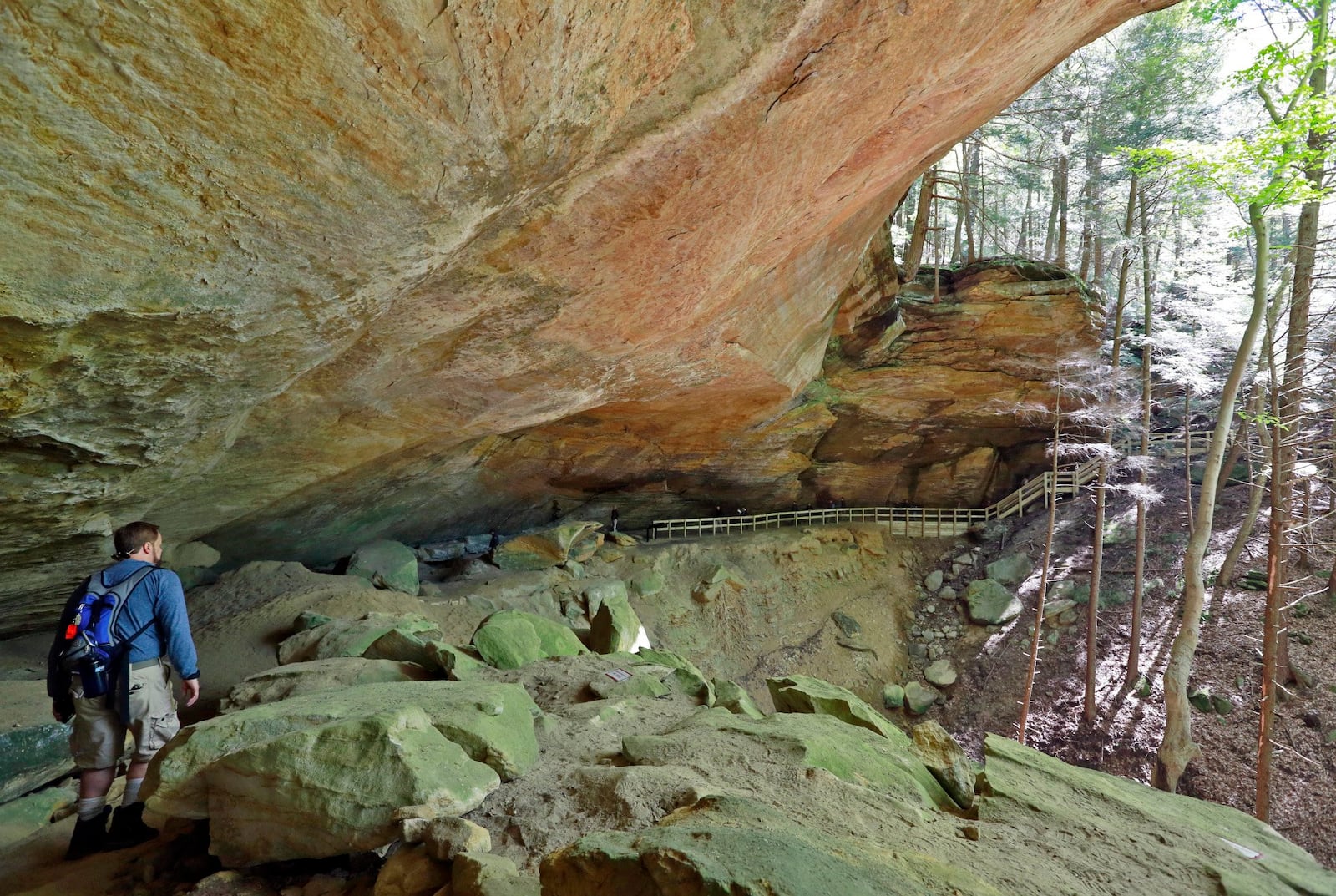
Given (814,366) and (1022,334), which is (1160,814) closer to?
(814,366)

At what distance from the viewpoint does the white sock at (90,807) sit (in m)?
3.71

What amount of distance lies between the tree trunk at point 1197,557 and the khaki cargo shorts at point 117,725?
12.1 metres

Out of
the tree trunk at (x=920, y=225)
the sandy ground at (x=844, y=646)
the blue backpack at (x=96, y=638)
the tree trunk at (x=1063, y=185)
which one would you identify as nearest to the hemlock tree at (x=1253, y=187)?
the sandy ground at (x=844, y=646)

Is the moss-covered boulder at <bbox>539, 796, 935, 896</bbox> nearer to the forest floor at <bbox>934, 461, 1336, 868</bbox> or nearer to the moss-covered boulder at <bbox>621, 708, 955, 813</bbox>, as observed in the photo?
the moss-covered boulder at <bbox>621, 708, 955, 813</bbox>

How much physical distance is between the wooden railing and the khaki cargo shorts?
50.4ft

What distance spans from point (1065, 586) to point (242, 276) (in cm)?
1805

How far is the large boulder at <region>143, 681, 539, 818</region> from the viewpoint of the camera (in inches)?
131

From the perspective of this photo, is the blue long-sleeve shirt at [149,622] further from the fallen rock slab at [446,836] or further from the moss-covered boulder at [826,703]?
the moss-covered boulder at [826,703]

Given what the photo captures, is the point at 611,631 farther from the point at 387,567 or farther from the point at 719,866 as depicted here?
the point at 719,866

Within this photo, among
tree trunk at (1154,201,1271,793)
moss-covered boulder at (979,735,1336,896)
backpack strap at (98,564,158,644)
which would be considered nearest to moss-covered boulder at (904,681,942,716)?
tree trunk at (1154,201,1271,793)

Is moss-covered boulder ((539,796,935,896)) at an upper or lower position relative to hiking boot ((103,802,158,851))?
upper

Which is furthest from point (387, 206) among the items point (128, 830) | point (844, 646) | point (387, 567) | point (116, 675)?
point (844, 646)

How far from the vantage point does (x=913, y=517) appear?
19.9 metres

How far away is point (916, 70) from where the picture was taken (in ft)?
17.1
